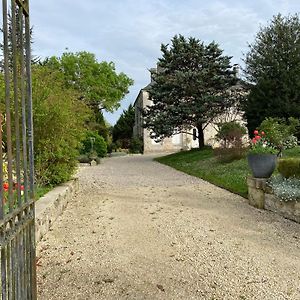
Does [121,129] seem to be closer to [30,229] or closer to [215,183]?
[215,183]

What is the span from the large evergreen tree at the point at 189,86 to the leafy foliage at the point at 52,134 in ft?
40.4

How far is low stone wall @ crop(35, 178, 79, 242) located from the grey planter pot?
3687 millimetres

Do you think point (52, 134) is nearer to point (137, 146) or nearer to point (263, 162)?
point (263, 162)

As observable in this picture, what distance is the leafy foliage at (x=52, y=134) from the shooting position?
738 centimetres

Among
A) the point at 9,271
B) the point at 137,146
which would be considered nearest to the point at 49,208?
the point at 9,271

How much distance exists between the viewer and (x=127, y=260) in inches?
154

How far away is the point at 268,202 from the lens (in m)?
6.57

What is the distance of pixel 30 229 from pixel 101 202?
5.33 meters

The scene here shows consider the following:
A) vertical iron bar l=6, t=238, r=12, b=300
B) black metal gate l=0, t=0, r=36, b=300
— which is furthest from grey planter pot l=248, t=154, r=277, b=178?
vertical iron bar l=6, t=238, r=12, b=300

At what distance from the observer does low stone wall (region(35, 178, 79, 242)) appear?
4.65 m

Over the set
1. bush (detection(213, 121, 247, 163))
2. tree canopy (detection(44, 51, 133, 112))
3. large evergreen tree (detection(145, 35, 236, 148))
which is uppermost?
tree canopy (detection(44, 51, 133, 112))

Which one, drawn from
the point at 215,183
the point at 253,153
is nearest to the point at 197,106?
the point at 215,183

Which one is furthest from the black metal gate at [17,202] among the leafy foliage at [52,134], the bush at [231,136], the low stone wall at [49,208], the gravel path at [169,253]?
the bush at [231,136]

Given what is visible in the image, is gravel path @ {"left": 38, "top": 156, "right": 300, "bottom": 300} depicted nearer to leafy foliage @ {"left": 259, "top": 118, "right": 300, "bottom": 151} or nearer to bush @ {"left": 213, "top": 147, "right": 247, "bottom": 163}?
leafy foliage @ {"left": 259, "top": 118, "right": 300, "bottom": 151}
